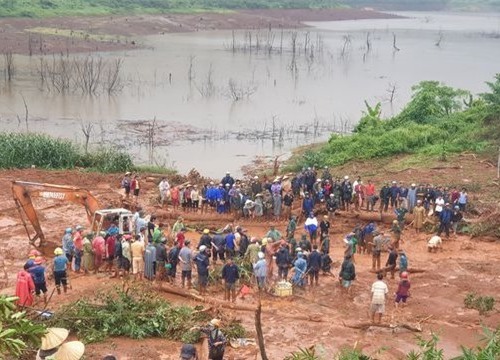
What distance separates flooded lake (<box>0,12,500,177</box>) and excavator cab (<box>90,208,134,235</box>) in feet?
46.4

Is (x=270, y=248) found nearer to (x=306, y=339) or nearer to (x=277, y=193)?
(x=306, y=339)

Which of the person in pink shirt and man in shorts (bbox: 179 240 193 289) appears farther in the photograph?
the person in pink shirt

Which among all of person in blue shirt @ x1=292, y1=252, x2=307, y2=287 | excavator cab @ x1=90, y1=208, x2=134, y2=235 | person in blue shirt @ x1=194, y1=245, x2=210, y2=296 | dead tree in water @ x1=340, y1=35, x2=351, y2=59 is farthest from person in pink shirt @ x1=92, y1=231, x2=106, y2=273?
dead tree in water @ x1=340, y1=35, x2=351, y2=59

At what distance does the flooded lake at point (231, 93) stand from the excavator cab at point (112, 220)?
14151mm

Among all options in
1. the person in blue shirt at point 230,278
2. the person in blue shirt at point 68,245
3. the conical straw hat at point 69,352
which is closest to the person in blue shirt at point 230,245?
the person in blue shirt at point 230,278

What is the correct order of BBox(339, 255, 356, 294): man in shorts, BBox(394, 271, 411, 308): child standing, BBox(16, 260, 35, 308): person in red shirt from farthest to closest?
1. BBox(339, 255, 356, 294): man in shorts
2. BBox(394, 271, 411, 308): child standing
3. BBox(16, 260, 35, 308): person in red shirt

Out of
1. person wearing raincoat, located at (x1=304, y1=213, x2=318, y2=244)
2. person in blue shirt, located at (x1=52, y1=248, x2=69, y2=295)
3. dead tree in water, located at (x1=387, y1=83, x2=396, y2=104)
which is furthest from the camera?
dead tree in water, located at (x1=387, y1=83, x2=396, y2=104)

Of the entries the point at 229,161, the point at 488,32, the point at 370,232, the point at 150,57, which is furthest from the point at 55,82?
the point at 488,32

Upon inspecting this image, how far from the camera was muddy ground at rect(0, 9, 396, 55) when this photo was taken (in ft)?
213

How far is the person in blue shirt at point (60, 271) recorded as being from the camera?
16.3 meters

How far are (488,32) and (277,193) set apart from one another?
92336 mm

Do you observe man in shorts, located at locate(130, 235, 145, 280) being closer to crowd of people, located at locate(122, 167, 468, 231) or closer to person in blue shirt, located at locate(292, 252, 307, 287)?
person in blue shirt, located at locate(292, 252, 307, 287)

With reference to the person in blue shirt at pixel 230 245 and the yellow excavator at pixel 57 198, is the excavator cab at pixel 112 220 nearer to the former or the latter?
the yellow excavator at pixel 57 198

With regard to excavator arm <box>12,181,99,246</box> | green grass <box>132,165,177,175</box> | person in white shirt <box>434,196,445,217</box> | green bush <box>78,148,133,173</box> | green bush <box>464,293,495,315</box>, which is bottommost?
green grass <box>132,165,177,175</box>
